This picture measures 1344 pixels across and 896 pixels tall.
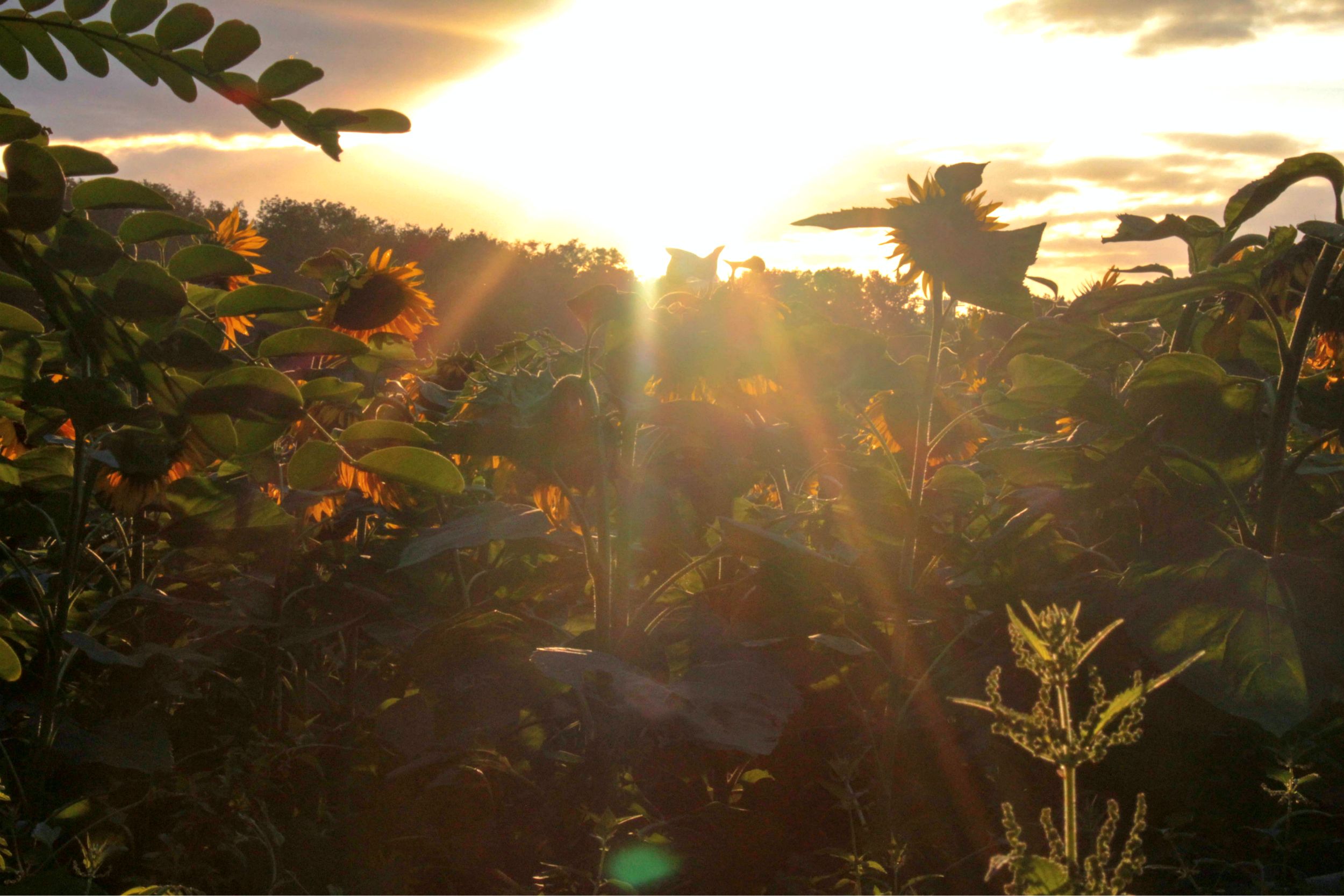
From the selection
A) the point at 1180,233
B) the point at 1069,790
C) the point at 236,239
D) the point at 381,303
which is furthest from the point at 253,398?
the point at 236,239

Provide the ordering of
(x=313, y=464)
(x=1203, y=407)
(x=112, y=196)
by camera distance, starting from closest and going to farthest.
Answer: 1. (x=112, y=196)
2. (x=313, y=464)
3. (x=1203, y=407)

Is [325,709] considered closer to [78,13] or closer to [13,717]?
[13,717]

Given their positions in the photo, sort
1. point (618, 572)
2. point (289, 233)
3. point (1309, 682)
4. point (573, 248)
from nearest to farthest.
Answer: point (1309, 682) < point (618, 572) < point (289, 233) < point (573, 248)

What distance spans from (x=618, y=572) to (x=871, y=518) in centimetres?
49

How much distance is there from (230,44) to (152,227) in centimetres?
36

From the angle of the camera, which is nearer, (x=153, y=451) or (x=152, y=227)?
(x=153, y=451)

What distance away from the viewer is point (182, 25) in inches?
49.9

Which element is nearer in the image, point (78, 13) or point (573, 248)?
point (78, 13)

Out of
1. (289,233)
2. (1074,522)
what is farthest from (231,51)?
(289,233)

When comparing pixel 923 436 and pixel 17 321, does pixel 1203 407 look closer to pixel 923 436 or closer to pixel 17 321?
→ pixel 923 436

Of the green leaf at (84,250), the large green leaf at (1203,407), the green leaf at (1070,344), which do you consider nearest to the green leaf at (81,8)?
the green leaf at (84,250)

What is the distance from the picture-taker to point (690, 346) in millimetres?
1725

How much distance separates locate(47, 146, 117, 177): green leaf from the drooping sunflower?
1.02m

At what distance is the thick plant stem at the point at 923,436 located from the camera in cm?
179
